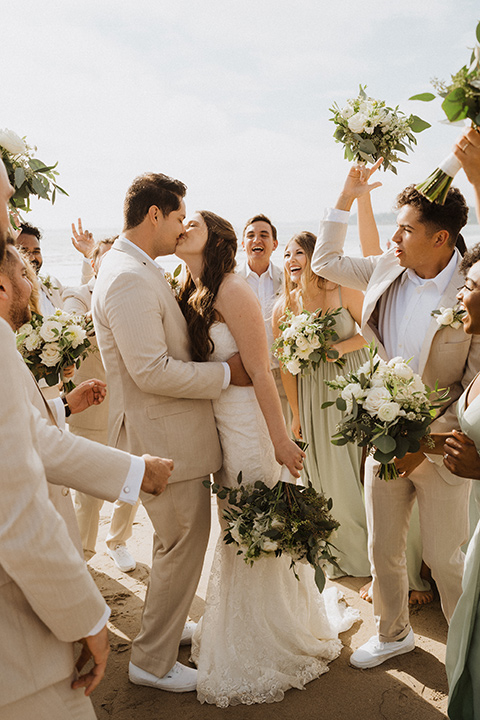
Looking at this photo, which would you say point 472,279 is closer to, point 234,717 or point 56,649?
point 56,649

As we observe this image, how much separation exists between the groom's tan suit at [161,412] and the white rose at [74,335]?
789mm

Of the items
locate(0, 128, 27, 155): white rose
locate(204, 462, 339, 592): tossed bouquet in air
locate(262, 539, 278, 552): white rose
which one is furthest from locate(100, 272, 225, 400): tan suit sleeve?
locate(0, 128, 27, 155): white rose

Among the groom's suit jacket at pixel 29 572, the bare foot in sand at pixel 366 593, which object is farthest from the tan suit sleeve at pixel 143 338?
the bare foot in sand at pixel 366 593

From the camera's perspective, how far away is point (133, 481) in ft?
6.72

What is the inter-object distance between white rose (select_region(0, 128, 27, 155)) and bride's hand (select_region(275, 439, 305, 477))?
2.29m

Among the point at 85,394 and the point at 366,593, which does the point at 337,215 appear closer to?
the point at 85,394

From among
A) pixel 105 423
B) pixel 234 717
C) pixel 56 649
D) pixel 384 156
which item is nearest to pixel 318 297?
pixel 384 156

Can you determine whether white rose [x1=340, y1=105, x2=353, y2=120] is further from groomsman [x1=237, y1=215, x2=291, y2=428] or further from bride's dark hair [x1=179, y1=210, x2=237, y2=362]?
groomsman [x1=237, y1=215, x2=291, y2=428]

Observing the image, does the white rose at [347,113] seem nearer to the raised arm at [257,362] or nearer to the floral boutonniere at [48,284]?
the raised arm at [257,362]

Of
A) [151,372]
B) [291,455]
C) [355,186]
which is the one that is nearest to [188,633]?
[291,455]

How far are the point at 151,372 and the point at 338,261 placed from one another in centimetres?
143

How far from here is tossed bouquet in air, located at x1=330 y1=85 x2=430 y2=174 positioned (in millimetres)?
3348

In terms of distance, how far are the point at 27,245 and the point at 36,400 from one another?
4047mm

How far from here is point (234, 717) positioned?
3092mm
